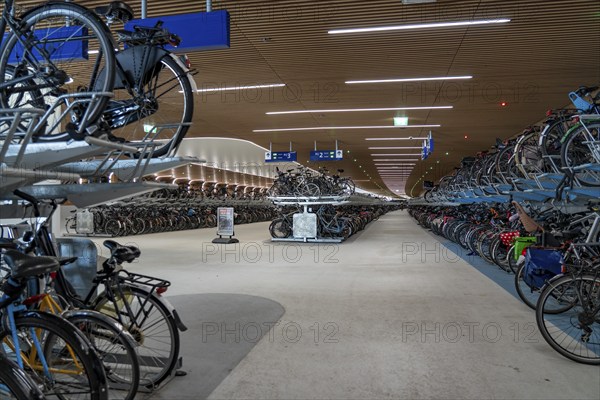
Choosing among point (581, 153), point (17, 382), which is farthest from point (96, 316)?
point (581, 153)

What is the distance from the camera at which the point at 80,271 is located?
9.34 ft

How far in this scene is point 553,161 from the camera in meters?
5.90

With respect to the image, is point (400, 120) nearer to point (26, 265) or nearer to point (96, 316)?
point (96, 316)

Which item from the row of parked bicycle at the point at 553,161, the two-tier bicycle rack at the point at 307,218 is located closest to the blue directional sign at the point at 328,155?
the two-tier bicycle rack at the point at 307,218

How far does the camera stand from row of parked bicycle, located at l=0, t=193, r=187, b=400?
180cm

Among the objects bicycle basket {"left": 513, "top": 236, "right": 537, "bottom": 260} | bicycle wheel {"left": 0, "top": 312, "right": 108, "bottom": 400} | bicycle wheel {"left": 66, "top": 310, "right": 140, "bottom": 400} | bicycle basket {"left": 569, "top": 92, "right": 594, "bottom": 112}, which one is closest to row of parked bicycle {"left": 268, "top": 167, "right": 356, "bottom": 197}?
bicycle basket {"left": 513, "top": 236, "right": 537, "bottom": 260}

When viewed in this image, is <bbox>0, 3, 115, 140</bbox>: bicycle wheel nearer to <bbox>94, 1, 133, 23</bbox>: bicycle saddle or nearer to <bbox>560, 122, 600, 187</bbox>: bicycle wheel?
<bbox>94, 1, 133, 23</bbox>: bicycle saddle

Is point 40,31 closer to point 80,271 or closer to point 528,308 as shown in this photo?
point 80,271

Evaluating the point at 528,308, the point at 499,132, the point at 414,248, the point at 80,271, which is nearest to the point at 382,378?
the point at 80,271

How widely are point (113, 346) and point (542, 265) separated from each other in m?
3.59

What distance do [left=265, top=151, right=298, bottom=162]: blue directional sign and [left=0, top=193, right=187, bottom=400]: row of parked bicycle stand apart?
45.6 ft

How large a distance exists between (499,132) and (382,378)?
41.9 feet

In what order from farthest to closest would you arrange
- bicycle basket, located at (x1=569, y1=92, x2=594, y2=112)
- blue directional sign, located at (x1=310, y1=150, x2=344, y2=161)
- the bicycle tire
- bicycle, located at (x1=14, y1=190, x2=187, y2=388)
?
blue directional sign, located at (x1=310, y1=150, x2=344, y2=161)
bicycle basket, located at (x1=569, y1=92, x2=594, y2=112)
bicycle, located at (x1=14, y1=190, x2=187, y2=388)
the bicycle tire

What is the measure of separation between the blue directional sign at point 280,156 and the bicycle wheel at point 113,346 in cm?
1450
